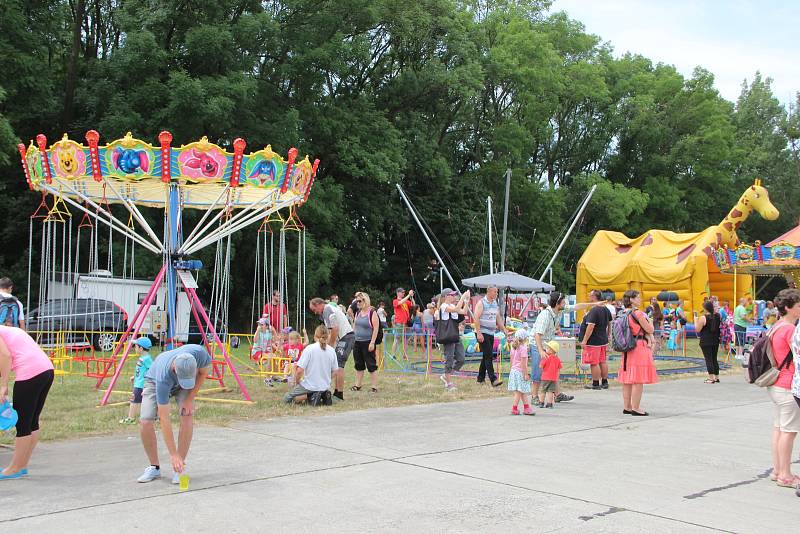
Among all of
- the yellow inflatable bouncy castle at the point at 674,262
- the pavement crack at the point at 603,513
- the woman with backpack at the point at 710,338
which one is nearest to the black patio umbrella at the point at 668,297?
the yellow inflatable bouncy castle at the point at 674,262

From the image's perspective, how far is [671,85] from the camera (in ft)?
169

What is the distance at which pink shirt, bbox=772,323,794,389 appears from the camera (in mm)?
7063

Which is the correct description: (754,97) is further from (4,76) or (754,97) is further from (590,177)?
(4,76)

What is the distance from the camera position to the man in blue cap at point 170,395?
22.1 ft

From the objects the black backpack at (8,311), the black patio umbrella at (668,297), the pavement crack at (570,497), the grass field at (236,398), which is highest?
the black patio umbrella at (668,297)

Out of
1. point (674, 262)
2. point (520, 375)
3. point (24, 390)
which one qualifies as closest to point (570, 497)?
point (520, 375)

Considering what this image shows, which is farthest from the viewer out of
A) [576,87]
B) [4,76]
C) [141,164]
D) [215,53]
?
[576,87]

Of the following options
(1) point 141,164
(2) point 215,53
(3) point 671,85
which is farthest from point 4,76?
(3) point 671,85

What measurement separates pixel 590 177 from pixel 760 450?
40392 millimetres

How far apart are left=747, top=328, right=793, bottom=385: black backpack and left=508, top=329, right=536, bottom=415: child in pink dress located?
4.15 metres

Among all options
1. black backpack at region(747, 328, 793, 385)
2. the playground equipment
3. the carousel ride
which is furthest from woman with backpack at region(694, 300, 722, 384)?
the carousel ride

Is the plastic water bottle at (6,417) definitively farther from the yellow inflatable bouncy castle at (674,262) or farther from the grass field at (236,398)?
the yellow inflatable bouncy castle at (674,262)

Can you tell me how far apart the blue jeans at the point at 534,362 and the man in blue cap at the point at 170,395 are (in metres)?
6.12

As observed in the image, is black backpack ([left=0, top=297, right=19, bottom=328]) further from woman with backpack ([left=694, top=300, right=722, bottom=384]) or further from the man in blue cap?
woman with backpack ([left=694, top=300, right=722, bottom=384])
